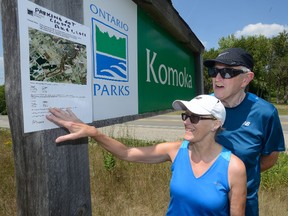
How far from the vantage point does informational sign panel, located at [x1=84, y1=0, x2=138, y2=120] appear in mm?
1566

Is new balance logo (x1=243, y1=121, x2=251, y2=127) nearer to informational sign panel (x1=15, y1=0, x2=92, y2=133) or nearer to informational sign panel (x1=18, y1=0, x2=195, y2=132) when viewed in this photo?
informational sign panel (x1=18, y1=0, x2=195, y2=132)

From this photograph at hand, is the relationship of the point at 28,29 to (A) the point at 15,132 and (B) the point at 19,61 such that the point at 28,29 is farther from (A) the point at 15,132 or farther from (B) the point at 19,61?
(A) the point at 15,132

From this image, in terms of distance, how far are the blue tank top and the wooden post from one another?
568 mm

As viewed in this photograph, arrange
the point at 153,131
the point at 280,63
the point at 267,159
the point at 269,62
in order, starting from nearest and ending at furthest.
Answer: the point at 267,159 → the point at 153,131 → the point at 280,63 → the point at 269,62

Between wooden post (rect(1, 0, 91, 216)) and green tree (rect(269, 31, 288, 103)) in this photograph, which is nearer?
wooden post (rect(1, 0, 91, 216))

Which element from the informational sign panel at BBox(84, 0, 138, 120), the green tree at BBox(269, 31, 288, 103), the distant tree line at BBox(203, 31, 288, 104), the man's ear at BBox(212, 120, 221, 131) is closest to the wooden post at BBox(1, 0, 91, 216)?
the informational sign panel at BBox(84, 0, 138, 120)

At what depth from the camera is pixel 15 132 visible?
1.16 meters

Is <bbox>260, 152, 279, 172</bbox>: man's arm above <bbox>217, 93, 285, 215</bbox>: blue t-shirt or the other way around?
the other way around

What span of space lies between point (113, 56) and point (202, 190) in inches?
34.5

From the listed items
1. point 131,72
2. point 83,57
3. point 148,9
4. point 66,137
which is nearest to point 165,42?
point 148,9

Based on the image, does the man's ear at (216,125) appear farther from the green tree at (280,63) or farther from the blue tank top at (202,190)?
the green tree at (280,63)

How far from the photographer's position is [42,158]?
1231mm

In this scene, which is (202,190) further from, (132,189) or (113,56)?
(132,189)

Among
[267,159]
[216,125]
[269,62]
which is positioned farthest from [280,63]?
[216,125]
